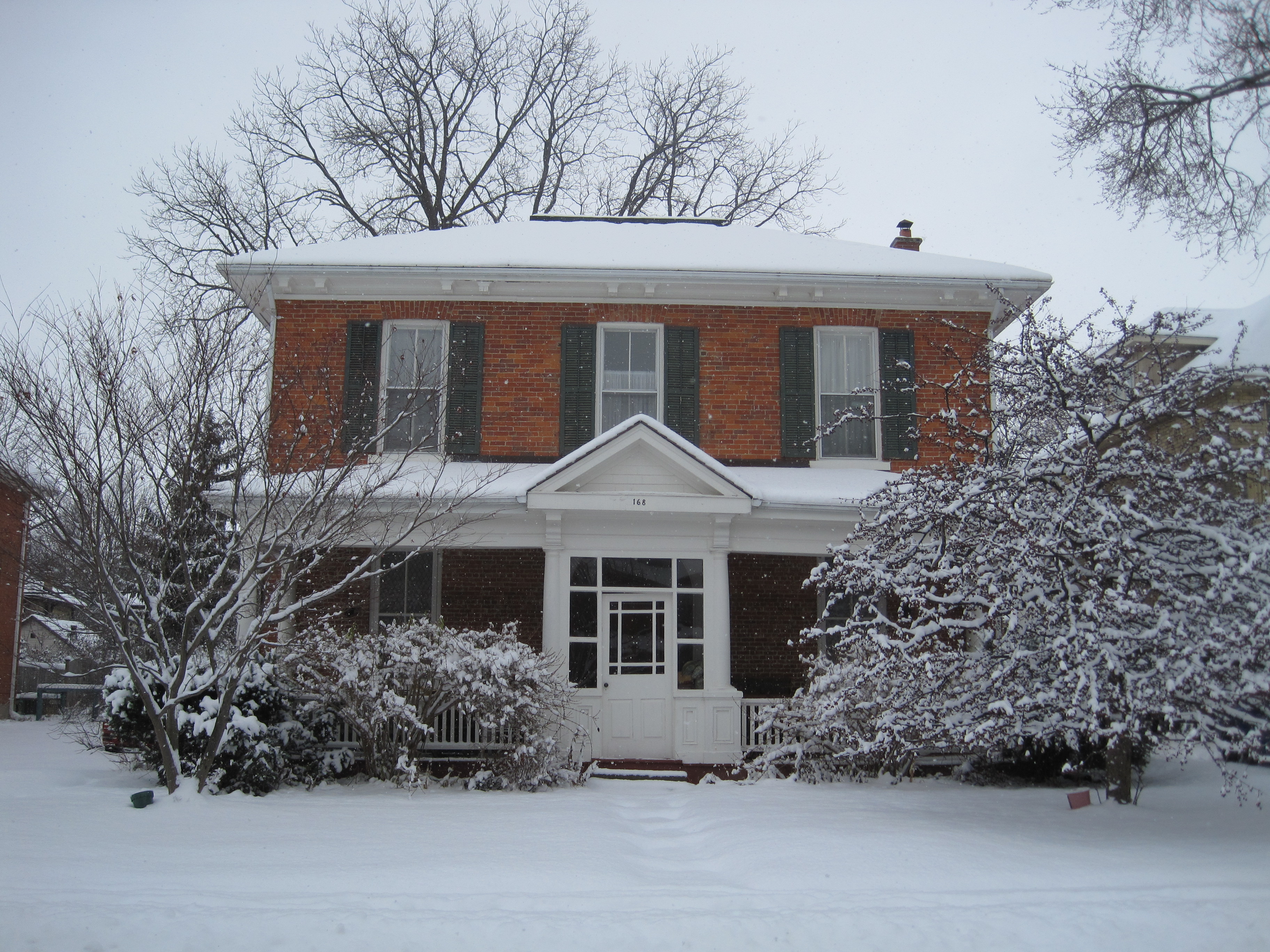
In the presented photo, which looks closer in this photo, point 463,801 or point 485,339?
point 463,801

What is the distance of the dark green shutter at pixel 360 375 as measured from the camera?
11.9m

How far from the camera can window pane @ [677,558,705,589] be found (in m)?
11.6

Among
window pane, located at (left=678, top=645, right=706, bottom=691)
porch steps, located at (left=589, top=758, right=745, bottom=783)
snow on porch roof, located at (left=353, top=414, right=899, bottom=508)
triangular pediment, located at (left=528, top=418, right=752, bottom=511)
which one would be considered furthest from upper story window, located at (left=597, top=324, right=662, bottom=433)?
porch steps, located at (left=589, top=758, right=745, bottom=783)

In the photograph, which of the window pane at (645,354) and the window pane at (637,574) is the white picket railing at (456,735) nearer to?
the window pane at (637,574)

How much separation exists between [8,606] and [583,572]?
14.5 m

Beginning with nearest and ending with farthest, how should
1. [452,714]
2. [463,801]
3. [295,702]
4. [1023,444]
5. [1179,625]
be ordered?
[1179,625]
[1023,444]
[463,801]
[295,702]
[452,714]

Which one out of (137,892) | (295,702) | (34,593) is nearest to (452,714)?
(295,702)

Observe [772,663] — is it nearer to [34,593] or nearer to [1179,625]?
[1179,625]

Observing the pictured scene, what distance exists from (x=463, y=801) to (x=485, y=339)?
6.06m

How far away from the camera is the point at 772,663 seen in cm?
1285

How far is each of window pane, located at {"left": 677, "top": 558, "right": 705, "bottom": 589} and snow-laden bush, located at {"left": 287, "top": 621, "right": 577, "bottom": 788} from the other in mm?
2331

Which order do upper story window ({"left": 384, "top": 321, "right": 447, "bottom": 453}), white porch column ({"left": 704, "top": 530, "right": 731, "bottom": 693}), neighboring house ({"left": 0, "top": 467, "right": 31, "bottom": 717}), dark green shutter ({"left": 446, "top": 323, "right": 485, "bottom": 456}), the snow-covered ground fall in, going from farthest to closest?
neighboring house ({"left": 0, "top": 467, "right": 31, "bottom": 717}) < dark green shutter ({"left": 446, "top": 323, "right": 485, "bottom": 456}) < upper story window ({"left": 384, "top": 321, "right": 447, "bottom": 453}) < white porch column ({"left": 704, "top": 530, "right": 731, "bottom": 693}) < the snow-covered ground

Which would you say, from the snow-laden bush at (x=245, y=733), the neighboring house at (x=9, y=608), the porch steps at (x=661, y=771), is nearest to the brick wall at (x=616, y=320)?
the porch steps at (x=661, y=771)

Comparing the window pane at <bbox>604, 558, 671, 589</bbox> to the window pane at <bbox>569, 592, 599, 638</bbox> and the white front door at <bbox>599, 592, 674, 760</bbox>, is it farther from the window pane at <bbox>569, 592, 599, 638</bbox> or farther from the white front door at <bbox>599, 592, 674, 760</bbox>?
the window pane at <bbox>569, 592, 599, 638</bbox>
